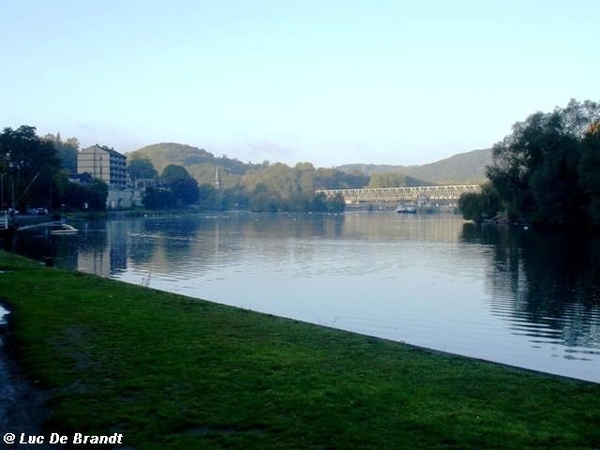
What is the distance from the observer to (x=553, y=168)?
264 feet

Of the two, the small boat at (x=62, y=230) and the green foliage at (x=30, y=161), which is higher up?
the green foliage at (x=30, y=161)

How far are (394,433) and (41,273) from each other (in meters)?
20.6

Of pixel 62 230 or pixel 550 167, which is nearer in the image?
pixel 62 230

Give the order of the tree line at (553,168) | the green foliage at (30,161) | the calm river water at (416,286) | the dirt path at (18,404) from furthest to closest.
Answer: the green foliage at (30,161)
the tree line at (553,168)
the calm river water at (416,286)
the dirt path at (18,404)

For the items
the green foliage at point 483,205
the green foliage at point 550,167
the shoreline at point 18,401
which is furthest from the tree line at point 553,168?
the shoreline at point 18,401

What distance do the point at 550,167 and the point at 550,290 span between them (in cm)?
5591

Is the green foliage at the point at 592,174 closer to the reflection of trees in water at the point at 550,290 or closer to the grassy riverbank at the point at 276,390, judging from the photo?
the reflection of trees in water at the point at 550,290

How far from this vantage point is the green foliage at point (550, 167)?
257 ft

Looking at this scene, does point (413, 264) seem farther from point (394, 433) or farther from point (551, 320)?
point (394, 433)

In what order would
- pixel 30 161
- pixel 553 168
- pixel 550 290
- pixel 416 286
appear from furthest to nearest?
1. pixel 30 161
2. pixel 553 168
3. pixel 416 286
4. pixel 550 290

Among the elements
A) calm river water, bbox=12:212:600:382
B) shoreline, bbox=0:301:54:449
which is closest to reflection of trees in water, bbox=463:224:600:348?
calm river water, bbox=12:212:600:382

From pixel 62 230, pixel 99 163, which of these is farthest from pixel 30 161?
pixel 99 163

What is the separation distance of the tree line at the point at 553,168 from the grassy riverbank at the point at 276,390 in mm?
65475

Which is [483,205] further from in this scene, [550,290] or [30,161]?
[550,290]
